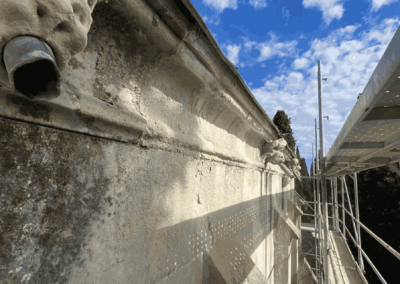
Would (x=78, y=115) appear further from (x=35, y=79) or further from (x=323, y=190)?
(x=323, y=190)

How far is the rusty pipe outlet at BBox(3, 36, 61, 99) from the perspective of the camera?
48cm

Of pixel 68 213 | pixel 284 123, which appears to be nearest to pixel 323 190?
pixel 68 213

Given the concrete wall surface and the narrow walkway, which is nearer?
the concrete wall surface

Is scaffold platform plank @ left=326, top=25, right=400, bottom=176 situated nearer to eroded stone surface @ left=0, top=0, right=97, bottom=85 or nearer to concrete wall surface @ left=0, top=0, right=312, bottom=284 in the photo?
concrete wall surface @ left=0, top=0, right=312, bottom=284

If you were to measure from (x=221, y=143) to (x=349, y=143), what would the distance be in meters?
1.57

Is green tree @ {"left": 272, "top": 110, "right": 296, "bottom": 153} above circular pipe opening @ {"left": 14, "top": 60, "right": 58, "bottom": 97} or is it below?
above

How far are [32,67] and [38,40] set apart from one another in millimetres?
69

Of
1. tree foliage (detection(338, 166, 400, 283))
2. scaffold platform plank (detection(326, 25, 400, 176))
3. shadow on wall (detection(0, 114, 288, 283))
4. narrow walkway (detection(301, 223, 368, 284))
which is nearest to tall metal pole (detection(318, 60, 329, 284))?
narrow walkway (detection(301, 223, 368, 284))

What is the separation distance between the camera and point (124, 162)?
100 centimetres

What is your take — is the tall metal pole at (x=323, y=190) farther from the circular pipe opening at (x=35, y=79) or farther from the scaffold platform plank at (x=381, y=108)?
the circular pipe opening at (x=35, y=79)

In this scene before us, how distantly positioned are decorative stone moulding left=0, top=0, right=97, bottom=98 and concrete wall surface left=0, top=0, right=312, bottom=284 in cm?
7

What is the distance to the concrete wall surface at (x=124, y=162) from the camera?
0.67 m

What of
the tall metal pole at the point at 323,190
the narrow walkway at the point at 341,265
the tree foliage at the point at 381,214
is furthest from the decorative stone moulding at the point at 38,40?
the tree foliage at the point at 381,214

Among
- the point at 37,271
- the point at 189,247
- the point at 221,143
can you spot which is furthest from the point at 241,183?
the point at 37,271
